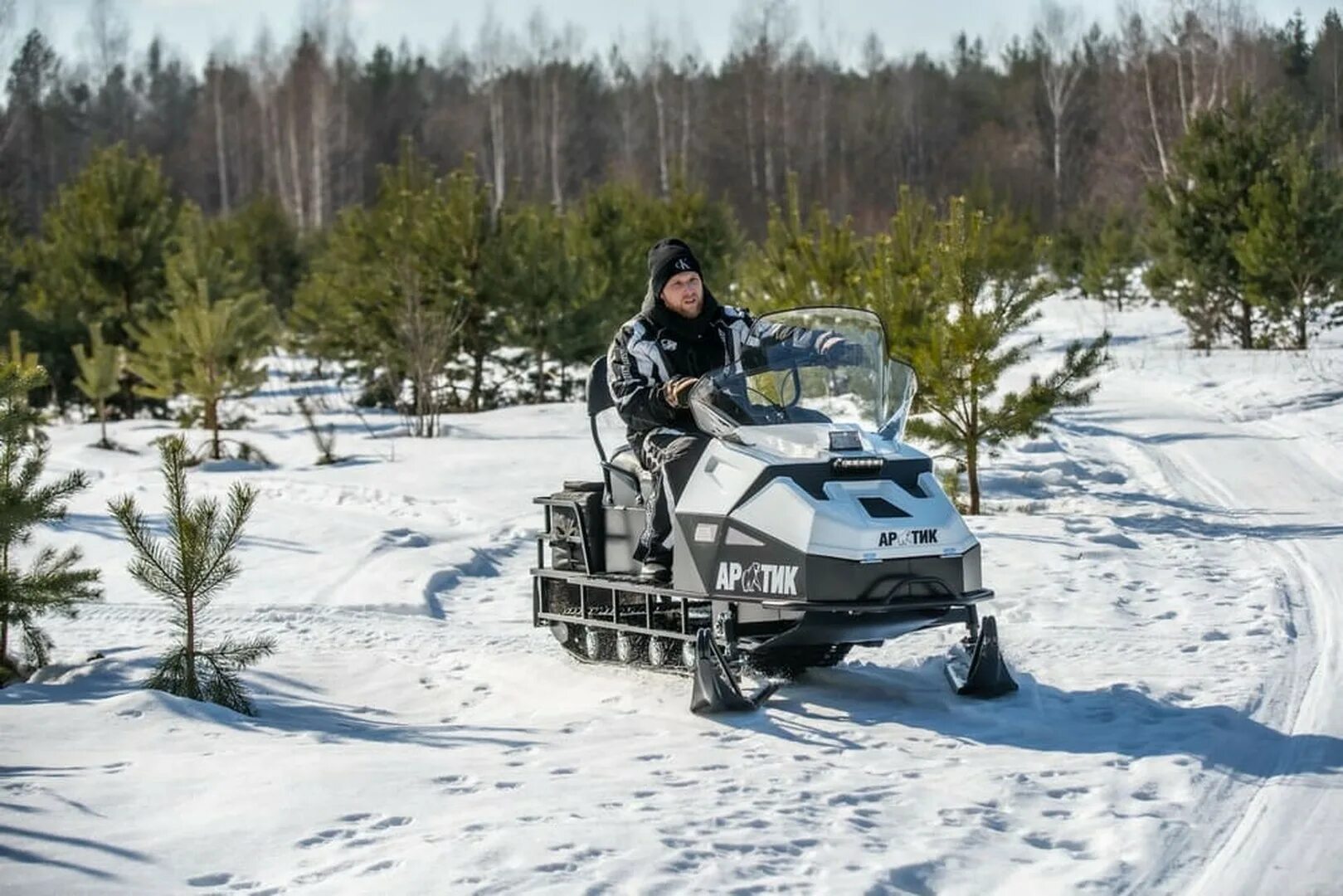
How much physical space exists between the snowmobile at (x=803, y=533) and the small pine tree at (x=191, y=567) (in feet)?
6.29

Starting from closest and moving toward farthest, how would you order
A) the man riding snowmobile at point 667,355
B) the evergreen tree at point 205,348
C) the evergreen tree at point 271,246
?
the man riding snowmobile at point 667,355
the evergreen tree at point 205,348
the evergreen tree at point 271,246

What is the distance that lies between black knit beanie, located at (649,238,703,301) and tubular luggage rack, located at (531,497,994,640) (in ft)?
4.54

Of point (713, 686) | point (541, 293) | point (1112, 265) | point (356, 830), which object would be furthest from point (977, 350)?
point (1112, 265)

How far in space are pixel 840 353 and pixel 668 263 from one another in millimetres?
995

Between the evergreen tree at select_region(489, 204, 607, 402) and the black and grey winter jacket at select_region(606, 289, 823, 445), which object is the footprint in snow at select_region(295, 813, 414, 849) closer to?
the black and grey winter jacket at select_region(606, 289, 823, 445)

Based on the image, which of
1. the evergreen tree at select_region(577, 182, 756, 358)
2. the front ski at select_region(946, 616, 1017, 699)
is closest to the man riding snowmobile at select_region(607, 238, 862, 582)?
the front ski at select_region(946, 616, 1017, 699)

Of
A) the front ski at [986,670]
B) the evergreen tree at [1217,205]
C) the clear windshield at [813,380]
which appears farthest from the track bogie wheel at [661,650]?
the evergreen tree at [1217,205]

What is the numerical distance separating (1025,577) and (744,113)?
49198mm

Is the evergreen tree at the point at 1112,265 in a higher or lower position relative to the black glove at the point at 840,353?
higher

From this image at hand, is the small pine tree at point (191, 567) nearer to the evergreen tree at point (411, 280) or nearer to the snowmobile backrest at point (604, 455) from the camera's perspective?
the snowmobile backrest at point (604, 455)

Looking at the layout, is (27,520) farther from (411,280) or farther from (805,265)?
(411,280)

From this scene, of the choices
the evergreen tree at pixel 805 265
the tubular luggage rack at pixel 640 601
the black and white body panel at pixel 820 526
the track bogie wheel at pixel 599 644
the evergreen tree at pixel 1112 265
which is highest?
the evergreen tree at pixel 1112 265

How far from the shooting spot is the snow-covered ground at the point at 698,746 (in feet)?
15.1

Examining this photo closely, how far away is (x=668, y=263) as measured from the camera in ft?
24.8
